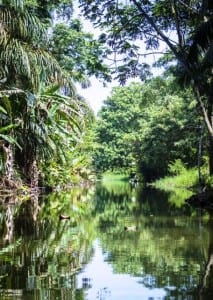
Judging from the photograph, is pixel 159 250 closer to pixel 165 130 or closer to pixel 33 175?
pixel 33 175

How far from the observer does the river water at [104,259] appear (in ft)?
16.2

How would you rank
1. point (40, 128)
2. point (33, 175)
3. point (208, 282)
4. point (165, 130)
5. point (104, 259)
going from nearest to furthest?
point (208, 282) → point (104, 259) → point (40, 128) → point (33, 175) → point (165, 130)

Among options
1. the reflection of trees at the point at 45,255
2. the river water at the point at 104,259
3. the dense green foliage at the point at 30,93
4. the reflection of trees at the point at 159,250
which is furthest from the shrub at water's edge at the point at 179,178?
the reflection of trees at the point at 45,255

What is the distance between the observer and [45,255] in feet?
22.3

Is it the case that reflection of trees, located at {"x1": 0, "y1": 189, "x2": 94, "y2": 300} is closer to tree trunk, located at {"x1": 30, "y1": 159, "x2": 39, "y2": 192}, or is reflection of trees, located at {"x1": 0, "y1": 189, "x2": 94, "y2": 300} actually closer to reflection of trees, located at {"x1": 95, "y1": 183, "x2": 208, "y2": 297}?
reflection of trees, located at {"x1": 95, "y1": 183, "x2": 208, "y2": 297}

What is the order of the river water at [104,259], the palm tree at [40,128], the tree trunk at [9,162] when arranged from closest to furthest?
the river water at [104,259] → the tree trunk at [9,162] → the palm tree at [40,128]

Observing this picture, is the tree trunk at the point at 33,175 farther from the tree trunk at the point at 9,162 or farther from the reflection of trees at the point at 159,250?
the reflection of trees at the point at 159,250

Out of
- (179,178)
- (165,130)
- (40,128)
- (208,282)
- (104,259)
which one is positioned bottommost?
(208,282)

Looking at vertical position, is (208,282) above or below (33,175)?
below

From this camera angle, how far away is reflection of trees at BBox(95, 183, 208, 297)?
5.51m

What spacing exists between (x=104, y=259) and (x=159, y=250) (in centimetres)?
108

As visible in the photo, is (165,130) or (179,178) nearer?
(179,178)

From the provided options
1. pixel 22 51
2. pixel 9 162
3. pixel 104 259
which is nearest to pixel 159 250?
pixel 104 259

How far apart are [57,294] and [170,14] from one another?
15001 millimetres
